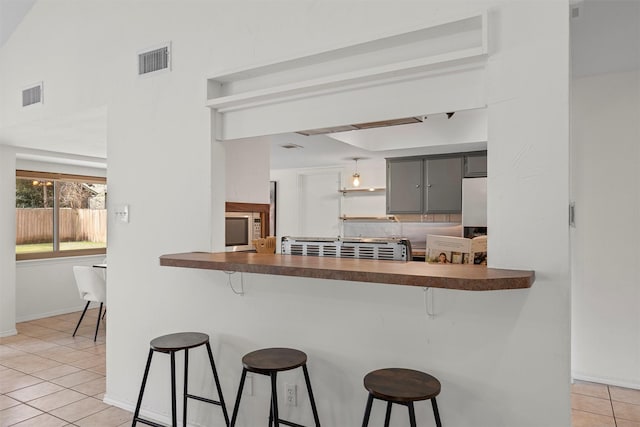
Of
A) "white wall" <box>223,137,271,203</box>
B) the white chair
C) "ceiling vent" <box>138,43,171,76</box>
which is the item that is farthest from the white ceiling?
the white chair

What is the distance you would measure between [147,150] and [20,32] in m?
2.11

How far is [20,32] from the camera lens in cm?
398

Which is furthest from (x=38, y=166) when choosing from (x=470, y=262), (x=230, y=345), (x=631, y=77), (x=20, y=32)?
(x=631, y=77)

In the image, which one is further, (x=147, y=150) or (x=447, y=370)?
(x=147, y=150)

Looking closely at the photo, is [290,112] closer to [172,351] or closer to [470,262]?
[470,262]

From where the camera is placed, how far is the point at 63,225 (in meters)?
6.36

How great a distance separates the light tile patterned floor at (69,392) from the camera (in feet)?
9.98

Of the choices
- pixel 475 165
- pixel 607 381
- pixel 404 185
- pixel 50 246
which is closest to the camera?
pixel 607 381

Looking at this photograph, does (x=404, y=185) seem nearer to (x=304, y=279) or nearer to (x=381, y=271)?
(x=304, y=279)

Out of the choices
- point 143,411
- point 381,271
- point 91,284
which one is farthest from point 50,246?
point 381,271

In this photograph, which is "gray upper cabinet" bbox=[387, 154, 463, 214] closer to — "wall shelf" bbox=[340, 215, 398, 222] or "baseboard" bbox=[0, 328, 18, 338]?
"wall shelf" bbox=[340, 215, 398, 222]

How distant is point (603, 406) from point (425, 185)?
146 inches

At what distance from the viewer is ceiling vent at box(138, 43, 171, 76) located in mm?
2990

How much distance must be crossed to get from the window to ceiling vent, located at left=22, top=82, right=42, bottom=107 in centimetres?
229
